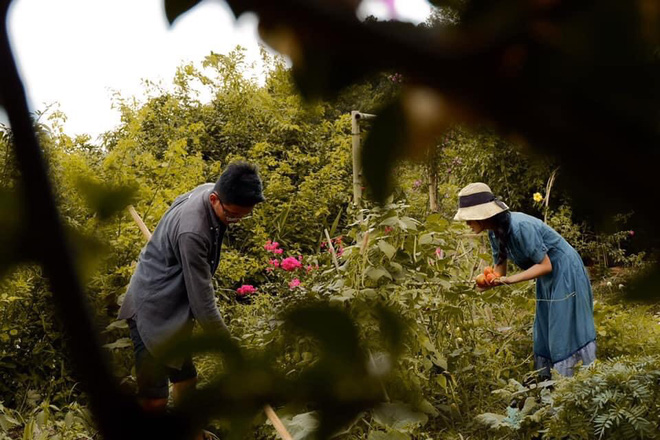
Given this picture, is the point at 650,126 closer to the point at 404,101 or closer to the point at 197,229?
the point at 404,101

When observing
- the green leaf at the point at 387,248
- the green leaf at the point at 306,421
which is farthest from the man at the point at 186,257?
the green leaf at the point at 306,421

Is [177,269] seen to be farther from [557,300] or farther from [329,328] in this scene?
[329,328]

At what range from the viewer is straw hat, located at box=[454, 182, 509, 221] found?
10.3ft

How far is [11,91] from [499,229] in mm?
3101

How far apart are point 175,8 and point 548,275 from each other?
3.20 metres

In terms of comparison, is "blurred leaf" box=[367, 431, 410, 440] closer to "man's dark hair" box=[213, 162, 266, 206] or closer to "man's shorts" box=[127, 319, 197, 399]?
"man's dark hair" box=[213, 162, 266, 206]

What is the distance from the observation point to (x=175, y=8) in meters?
0.38

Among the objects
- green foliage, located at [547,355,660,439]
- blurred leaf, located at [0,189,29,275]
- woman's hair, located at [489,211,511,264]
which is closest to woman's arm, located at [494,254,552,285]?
woman's hair, located at [489,211,511,264]

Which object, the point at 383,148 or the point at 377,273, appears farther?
the point at 377,273

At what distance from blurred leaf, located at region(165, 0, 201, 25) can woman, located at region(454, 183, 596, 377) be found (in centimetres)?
284

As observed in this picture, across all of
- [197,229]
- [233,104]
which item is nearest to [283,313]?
[197,229]

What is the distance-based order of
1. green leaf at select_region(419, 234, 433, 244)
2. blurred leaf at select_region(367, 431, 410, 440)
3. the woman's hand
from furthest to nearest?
the woman's hand → green leaf at select_region(419, 234, 433, 244) → blurred leaf at select_region(367, 431, 410, 440)

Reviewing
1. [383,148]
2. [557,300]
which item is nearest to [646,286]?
[383,148]

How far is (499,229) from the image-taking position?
3238 mm
